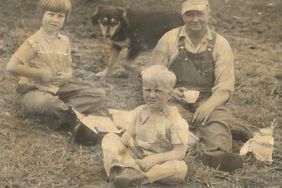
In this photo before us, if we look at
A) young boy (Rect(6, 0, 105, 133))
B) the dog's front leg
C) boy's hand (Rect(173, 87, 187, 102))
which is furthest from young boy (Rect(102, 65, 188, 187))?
the dog's front leg

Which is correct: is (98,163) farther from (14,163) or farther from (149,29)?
(149,29)

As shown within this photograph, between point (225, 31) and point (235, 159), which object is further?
point (225, 31)

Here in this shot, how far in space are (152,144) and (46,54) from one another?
1.22 m

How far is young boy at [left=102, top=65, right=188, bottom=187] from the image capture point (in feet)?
14.2

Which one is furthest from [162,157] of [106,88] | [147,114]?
[106,88]

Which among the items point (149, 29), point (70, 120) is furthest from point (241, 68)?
point (70, 120)

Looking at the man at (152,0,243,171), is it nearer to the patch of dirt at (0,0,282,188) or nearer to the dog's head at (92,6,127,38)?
the patch of dirt at (0,0,282,188)

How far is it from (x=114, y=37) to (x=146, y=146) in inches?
103

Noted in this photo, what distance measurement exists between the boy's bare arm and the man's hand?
2.25 feet

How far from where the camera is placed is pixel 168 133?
14.5ft

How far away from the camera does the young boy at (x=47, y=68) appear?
514 centimetres

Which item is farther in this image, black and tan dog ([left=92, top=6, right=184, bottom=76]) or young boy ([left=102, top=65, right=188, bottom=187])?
black and tan dog ([left=92, top=6, right=184, bottom=76])

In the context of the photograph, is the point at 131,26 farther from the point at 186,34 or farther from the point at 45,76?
the point at 45,76

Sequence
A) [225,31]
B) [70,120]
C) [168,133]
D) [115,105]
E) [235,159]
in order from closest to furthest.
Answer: [168,133]
[235,159]
[70,120]
[115,105]
[225,31]
